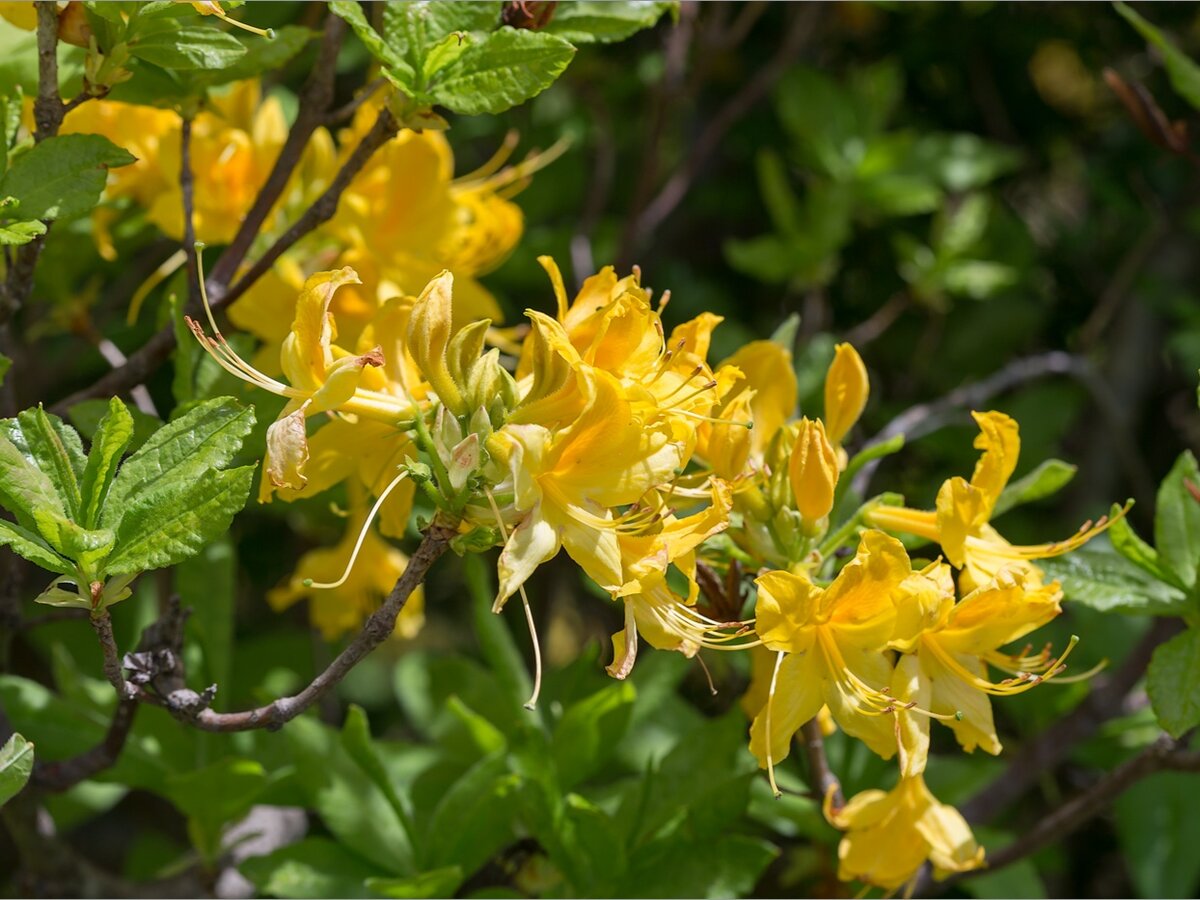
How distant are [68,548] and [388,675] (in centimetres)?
215

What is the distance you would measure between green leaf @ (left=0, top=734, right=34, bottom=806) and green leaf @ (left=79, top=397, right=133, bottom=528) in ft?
0.52

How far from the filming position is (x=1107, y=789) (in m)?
1.29

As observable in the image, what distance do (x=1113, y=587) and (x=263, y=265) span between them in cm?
84

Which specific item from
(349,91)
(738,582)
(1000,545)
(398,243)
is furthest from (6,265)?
(349,91)

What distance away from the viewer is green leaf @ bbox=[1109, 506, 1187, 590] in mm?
1220

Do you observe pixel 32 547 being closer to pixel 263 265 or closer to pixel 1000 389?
pixel 263 265

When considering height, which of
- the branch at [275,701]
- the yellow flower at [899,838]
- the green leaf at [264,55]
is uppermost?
the green leaf at [264,55]

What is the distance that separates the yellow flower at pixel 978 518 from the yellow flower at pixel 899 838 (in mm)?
227

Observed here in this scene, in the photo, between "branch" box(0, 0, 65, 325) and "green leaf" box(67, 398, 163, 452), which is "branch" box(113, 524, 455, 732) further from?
"branch" box(0, 0, 65, 325)

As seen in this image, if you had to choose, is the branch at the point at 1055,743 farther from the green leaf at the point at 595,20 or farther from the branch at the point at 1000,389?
the green leaf at the point at 595,20

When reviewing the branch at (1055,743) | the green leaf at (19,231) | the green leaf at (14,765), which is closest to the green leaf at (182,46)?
the green leaf at (19,231)

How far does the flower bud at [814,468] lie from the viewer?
106 cm

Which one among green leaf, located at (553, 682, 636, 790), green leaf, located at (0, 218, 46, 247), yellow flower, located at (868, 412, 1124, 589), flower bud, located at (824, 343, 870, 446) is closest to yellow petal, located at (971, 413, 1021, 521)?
yellow flower, located at (868, 412, 1124, 589)

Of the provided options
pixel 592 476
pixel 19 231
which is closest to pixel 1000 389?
pixel 592 476
